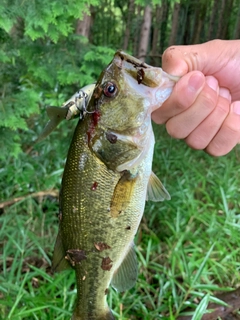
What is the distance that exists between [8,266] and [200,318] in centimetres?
168

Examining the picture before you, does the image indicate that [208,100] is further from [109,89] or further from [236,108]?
[109,89]

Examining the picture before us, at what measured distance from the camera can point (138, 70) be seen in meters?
1.36

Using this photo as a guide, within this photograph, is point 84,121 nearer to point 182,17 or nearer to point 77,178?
point 77,178

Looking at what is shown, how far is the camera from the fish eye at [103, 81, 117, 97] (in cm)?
140

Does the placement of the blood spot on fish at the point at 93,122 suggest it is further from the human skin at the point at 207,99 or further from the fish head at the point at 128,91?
the human skin at the point at 207,99

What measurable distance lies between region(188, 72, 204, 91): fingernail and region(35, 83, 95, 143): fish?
1.43 ft

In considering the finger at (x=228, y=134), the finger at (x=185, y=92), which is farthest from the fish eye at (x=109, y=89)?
the finger at (x=228, y=134)

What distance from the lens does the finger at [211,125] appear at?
5.60ft

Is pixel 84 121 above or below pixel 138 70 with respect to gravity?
below

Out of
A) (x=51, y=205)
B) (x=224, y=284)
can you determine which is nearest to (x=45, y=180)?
(x=51, y=205)

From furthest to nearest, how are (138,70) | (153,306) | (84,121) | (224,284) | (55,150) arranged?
(55,150) < (224,284) < (153,306) < (84,121) < (138,70)

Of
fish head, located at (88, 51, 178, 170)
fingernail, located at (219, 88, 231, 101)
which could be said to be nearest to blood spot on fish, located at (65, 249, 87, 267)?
fish head, located at (88, 51, 178, 170)

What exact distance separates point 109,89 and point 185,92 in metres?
0.35

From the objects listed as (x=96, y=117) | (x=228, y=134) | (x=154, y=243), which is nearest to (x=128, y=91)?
(x=96, y=117)
